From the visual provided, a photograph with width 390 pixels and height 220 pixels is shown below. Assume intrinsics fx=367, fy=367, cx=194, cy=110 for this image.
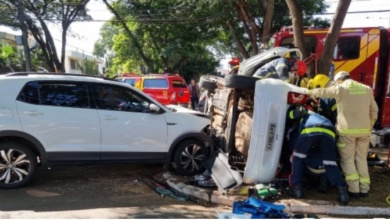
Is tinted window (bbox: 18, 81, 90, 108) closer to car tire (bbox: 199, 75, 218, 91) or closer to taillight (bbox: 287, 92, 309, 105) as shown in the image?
car tire (bbox: 199, 75, 218, 91)

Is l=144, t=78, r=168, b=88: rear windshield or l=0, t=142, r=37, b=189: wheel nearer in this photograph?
l=0, t=142, r=37, b=189: wheel

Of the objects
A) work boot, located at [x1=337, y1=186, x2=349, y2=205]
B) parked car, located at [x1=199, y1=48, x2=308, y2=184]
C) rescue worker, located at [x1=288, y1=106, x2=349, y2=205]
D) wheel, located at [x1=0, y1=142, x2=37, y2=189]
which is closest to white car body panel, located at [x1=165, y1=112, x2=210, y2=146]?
parked car, located at [x1=199, y1=48, x2=308, y2=184]

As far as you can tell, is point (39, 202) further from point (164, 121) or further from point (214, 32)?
point (214, 32)

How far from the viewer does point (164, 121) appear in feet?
19.9

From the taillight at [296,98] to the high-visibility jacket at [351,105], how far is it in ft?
0.77

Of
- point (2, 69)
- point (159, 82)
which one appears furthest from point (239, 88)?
point (2, 69)

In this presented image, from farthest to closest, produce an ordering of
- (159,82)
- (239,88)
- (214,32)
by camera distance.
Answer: (214,32), (159,82), (239,88)

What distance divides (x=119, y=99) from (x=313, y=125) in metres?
3.03

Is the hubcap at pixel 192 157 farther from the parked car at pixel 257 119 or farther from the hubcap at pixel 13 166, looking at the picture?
the hubcap at pixel 13 166

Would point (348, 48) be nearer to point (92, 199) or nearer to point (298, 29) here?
point (298, 29)

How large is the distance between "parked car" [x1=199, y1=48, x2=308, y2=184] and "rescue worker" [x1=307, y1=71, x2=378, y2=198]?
49 centimetres

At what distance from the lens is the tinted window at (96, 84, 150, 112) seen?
5.87m

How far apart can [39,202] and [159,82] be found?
12.0 m

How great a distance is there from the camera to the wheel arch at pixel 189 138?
20.1ft
